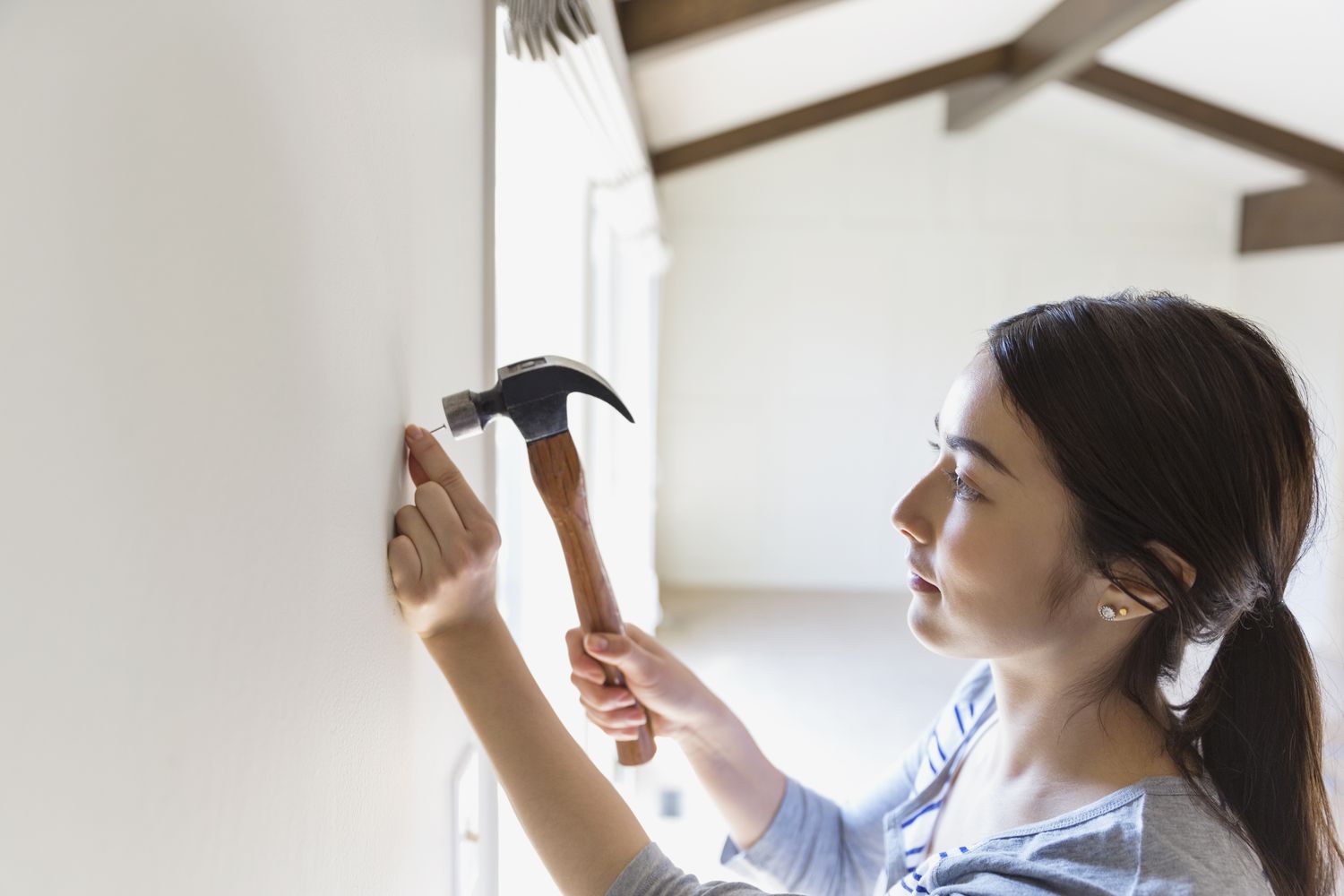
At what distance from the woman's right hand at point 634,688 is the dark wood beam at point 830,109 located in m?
4.02

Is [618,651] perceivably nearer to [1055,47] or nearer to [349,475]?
[349,475]

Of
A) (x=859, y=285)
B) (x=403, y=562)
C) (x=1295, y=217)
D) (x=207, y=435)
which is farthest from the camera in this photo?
(x=859, y=285)

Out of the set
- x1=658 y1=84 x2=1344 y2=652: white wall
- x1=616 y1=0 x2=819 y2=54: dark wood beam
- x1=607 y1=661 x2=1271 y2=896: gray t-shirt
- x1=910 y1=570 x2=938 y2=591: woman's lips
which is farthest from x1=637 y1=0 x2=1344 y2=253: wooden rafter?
x1=607 y1=661 x2=1271 y2=896: gray t-shirt

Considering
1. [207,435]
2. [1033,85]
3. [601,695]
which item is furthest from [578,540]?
[1033,85]

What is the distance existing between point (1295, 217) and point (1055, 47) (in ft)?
7.90

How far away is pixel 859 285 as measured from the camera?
6.22 meters

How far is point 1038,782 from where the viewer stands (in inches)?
41.5

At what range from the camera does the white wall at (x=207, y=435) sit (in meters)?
0.32

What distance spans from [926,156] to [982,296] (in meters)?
0.96

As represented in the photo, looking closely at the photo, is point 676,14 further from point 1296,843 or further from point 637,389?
point 1296,843

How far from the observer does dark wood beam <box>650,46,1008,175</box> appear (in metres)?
5.08

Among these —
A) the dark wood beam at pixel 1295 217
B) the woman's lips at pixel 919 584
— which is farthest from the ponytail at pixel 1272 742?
the dark wood beam at pixel 1295 217

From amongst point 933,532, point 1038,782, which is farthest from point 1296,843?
point 933,532

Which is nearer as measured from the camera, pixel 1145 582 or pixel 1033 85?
pixel 1145 582
